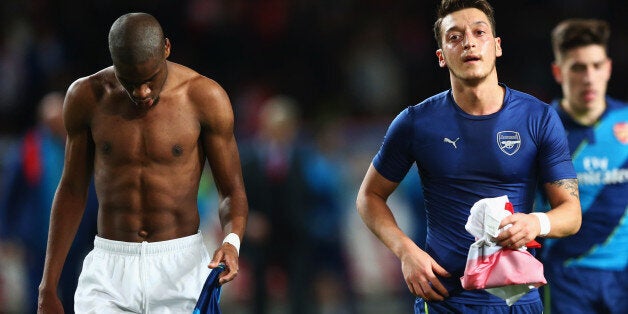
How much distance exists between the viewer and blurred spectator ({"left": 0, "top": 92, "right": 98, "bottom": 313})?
8.23 metres

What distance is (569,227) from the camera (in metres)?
4.36

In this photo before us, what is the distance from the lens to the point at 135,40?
4.48 m

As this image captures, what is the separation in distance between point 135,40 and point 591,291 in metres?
2.98

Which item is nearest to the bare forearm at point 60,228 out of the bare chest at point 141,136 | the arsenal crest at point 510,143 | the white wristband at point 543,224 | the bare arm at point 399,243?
the bare chest at point 141,136

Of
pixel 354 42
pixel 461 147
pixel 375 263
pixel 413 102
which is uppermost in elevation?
pixel 354 42

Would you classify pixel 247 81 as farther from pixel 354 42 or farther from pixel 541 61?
pixel 541 61

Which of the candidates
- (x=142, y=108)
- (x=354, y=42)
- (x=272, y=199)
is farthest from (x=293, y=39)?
(x=142, y=108)

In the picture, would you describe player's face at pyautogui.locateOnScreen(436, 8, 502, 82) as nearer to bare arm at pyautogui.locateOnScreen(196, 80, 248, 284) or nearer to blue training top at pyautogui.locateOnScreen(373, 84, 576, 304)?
blue training top at pyautogui.locateOnScreen(373, 84, 576, 304)

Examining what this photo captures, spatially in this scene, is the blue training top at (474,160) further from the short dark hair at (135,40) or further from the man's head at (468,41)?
the short dark hair at (135,40)

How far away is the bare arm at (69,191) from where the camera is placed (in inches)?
188

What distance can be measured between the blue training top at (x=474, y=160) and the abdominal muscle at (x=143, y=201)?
1.11m

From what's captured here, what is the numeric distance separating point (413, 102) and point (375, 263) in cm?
265

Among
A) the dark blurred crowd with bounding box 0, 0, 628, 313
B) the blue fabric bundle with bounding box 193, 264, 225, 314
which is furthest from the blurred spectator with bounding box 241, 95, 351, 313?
the blue fabric bundle with bounding box 193, 264, 225, 314

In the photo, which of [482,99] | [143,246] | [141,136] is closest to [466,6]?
[482,99]
